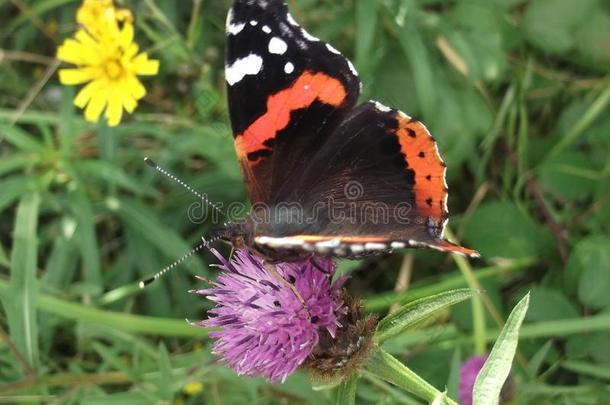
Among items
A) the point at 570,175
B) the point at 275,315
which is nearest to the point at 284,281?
the point at 275,315

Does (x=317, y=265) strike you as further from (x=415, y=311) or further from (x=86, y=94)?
(x=86, y=94)

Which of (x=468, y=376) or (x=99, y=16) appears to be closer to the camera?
(x=468, y=376)

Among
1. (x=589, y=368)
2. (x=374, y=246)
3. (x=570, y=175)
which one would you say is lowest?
(x=589, y=368)

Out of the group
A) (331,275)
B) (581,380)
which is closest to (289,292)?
(331,275)

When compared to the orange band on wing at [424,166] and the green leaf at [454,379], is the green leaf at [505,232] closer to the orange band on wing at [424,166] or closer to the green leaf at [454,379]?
the green leaf at [454,379]

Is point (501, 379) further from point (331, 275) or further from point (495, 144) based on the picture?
point (495, 144)

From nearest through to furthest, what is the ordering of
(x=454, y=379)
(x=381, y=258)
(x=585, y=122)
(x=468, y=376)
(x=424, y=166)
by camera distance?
(x=424, y=166) < (x=454, y=379) < (x=468, y=376) < (x=585, y=122) < (x=381, y=258)
